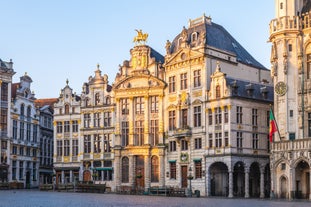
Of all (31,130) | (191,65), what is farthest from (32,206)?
(31,130)

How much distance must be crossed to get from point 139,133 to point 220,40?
580 inches

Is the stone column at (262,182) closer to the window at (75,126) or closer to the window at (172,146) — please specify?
the window at (172,146)

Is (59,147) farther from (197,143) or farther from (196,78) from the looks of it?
(196,78)

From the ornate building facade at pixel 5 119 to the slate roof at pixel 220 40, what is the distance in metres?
25.6

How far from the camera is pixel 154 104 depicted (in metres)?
75.1

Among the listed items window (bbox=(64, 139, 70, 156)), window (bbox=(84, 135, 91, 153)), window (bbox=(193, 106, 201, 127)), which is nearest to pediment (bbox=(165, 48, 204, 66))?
window (bbox=(193, 106, 201, 127))

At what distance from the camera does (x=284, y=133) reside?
2317 inches

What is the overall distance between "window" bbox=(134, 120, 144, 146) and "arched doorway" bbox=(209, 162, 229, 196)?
10.6 m

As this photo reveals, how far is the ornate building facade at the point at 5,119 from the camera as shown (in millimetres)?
85125

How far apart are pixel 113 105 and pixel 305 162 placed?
29.2 metres

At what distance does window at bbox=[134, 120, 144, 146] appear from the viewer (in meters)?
75.4

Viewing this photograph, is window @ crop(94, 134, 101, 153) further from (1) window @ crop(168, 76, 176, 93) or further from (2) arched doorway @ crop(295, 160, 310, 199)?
(2) arched doorway @ crop(295, 160, 310, 199)

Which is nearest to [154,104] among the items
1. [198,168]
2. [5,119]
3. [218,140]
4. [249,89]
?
[198,168]

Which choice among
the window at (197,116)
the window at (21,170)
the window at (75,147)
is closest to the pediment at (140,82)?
the window at (197,116)
